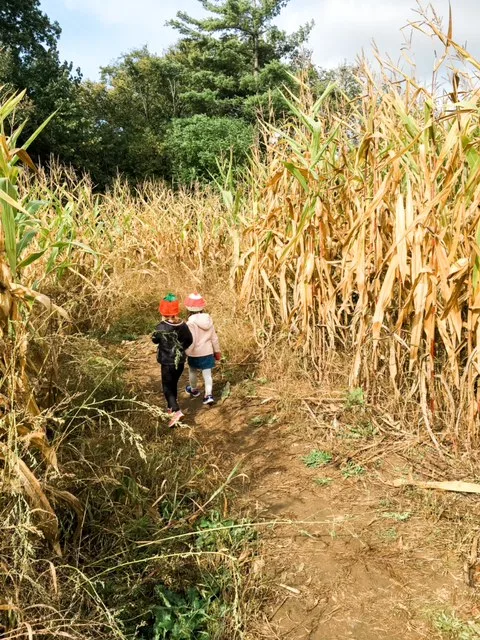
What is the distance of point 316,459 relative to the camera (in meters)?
2.97

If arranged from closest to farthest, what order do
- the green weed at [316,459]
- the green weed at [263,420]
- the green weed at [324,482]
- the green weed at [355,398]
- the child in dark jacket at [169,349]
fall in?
1. the green weed at [324,482]
2. the green weed at [316,459]
3. the green weed at [355,398]
4. the green weed at [263,420]
5. the child in dark jacket at [169,349]

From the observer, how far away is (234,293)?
187 inches

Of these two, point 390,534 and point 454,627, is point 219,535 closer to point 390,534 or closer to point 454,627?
point 390,534

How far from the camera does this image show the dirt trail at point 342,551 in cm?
190

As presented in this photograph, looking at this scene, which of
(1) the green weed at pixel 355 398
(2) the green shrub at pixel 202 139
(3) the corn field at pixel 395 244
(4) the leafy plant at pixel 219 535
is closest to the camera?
(4) the leafy plant at pixel 219 535

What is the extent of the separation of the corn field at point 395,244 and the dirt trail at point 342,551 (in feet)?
1.85

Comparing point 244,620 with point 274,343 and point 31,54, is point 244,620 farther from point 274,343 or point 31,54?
→ point 31,54

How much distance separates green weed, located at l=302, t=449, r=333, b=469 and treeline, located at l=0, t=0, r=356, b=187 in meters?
13.5

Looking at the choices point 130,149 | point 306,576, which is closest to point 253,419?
point 306,576

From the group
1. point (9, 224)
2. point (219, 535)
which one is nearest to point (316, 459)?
point (219, 535)

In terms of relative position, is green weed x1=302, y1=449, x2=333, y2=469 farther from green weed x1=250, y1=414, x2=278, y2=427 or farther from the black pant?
the black pant

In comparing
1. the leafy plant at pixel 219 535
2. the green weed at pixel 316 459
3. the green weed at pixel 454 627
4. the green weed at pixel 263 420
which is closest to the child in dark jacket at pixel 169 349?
the green weed at pixel 263 420

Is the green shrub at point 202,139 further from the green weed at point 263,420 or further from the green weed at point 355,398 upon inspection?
the green weed at point 355,398

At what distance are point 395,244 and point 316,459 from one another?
133 cm
